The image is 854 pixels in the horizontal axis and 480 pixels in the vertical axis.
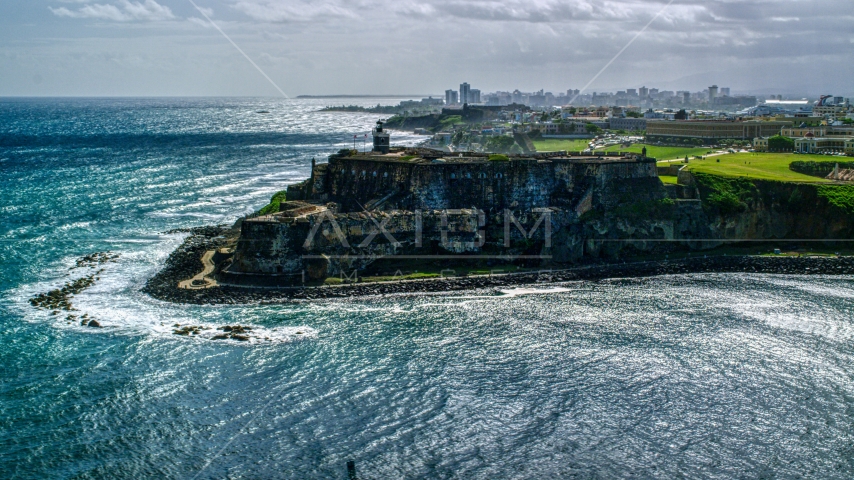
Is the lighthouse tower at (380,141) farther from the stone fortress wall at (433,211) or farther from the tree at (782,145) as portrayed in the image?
the tree at (782,145)

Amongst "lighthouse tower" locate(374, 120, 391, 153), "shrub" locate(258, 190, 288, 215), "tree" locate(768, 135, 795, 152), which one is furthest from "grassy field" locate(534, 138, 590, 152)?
"shrub" locate(258, 190, 288, 215)

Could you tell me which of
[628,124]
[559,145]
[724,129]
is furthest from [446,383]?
[628,124]

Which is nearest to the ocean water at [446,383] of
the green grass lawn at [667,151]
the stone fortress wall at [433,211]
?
the stone fortress wall at [433,211]

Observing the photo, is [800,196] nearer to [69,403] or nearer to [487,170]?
[487,170]

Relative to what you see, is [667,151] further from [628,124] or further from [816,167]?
[628,124]

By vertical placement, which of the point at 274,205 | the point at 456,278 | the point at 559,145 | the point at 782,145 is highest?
the point at 782,145

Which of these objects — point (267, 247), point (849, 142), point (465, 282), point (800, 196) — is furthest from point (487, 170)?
point (849, 142)

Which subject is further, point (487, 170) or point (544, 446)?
point (487, 170)
